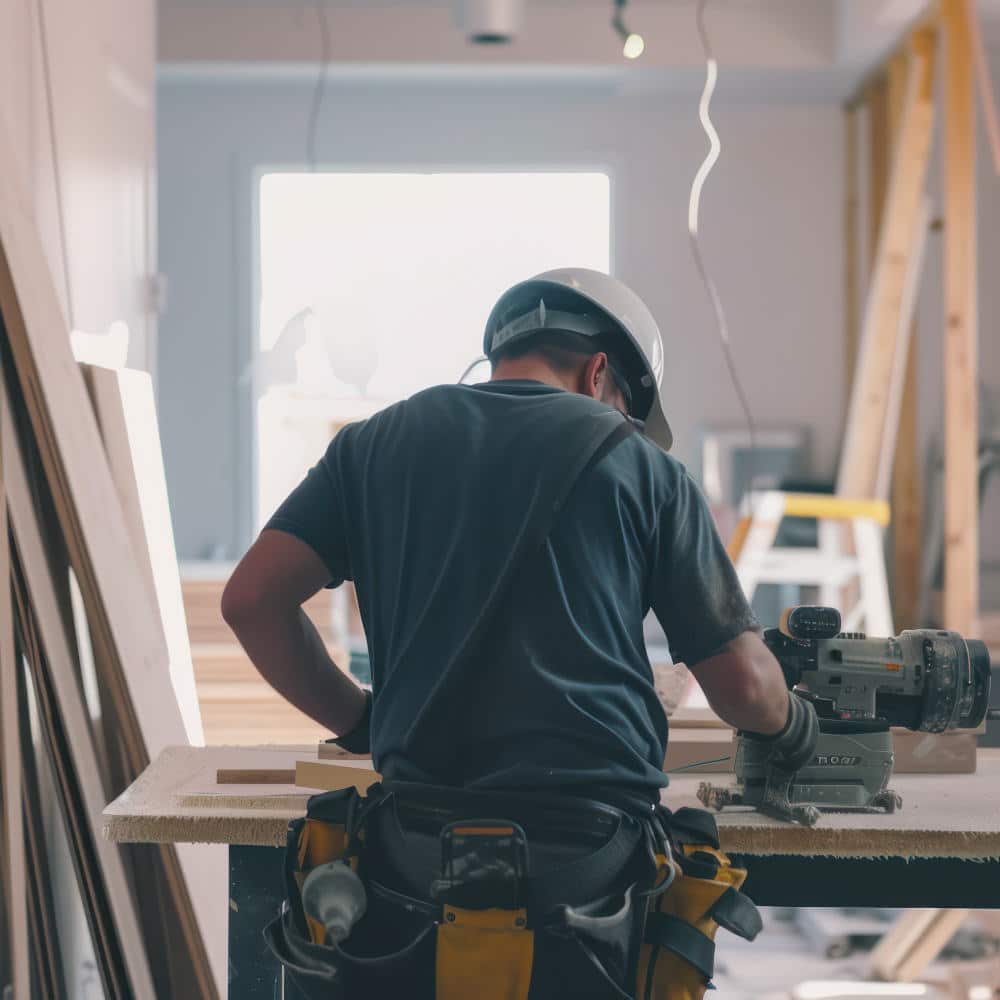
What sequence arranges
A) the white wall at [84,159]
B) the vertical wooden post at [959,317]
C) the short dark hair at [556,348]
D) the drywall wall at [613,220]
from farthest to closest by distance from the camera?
the drywall wall at [613,220]
the vertical wooden post at [959,317]
the white wall at [84,159]
the short dark hair at [556,348]

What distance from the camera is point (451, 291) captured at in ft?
22.4

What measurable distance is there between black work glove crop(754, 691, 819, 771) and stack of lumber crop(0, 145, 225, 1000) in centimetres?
106

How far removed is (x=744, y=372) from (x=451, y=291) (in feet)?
5.03

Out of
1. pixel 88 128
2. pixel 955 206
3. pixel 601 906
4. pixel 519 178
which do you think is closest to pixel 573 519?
pixel 601 906

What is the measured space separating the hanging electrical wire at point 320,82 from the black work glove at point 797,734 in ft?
16.9

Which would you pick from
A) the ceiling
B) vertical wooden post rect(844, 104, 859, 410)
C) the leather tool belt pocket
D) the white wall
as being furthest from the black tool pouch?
vertical wooden post rect(844, 104, 859, 410)

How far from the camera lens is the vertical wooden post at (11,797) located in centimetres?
197

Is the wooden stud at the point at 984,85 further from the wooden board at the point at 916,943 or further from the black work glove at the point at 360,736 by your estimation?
the black work glove at the point at 360,736

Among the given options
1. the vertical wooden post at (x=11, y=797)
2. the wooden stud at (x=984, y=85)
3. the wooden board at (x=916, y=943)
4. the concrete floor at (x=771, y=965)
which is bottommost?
the concrete floor at (x=771, y=965)

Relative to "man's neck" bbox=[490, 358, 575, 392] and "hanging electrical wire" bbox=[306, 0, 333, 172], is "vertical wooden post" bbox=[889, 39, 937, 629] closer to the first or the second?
"hanging electrical wire" bbox=[306, 0, 333, 172]

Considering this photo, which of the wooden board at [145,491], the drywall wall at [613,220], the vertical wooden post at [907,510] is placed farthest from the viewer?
the drywall wall at [613,220]

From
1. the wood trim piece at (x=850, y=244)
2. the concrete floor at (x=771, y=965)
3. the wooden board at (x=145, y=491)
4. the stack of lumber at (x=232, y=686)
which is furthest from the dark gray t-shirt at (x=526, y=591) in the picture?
the wood trim piece at (x=850, y=244)

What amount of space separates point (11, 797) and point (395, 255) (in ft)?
16.8

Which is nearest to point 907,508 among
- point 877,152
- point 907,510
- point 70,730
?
point 907,510
